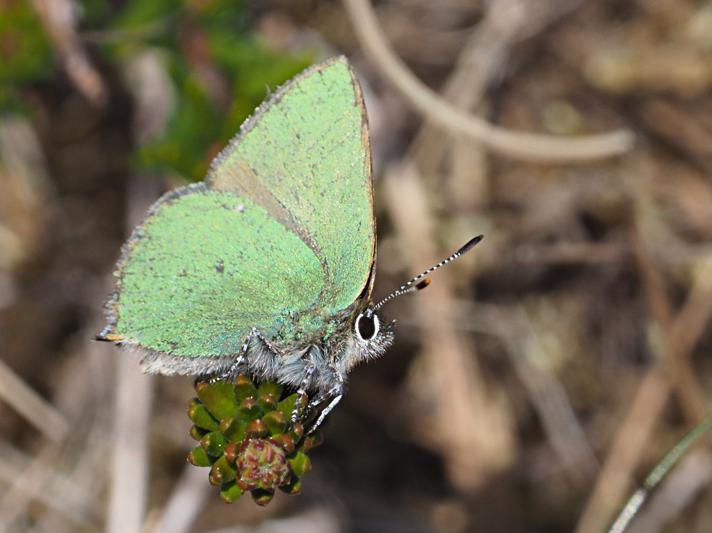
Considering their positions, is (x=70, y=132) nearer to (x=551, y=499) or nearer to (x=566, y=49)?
(x=566, y=49)

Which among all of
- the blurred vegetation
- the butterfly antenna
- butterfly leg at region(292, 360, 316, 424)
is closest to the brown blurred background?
the blurred vegetation

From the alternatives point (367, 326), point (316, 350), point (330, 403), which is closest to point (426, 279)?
point (367, 326)

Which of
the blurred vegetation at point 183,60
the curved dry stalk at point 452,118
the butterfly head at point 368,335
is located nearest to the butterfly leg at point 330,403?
the butterfly head at point 368,335

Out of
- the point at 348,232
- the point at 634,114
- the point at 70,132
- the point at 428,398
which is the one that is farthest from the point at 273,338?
the point at 634,114

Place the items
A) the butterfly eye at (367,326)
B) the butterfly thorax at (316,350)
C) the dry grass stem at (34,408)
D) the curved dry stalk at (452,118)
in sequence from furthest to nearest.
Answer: the dry grass stem at (34,408) → the curved dry stalk at (452,118) → the butterfly eye at (367,326) → the butterfly thorax at (316,350)

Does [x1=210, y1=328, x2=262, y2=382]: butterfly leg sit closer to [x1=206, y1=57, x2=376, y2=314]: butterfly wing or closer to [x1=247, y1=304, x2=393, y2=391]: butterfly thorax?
[x1=247, y1=304, x2=393, y2=391]: butterfly thorax

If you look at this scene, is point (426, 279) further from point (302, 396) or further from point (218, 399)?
point (218, 399)

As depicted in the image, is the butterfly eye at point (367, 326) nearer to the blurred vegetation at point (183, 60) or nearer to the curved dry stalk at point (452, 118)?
the blurred vegetation at point (183, 60)
